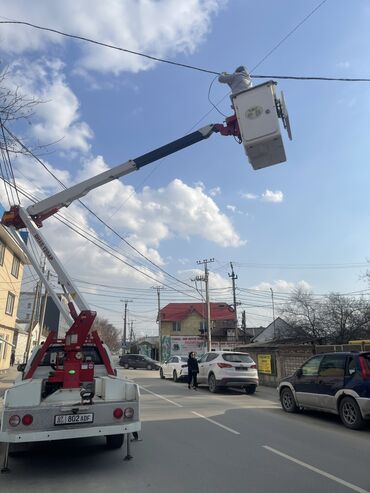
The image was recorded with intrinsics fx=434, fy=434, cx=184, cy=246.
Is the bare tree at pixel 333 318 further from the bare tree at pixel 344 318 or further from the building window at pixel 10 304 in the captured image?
the building window at pixel 10 304

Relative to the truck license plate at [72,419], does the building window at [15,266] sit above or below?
above

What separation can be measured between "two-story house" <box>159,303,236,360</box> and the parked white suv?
1698 inches

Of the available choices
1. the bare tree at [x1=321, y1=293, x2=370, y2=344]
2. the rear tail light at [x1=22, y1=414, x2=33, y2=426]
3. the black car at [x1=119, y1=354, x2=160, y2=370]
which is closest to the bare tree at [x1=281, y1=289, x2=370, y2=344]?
the bare tree at [x1=321, y1=293, x2=370, y2=344]

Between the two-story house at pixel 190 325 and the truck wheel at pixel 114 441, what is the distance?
53454mm

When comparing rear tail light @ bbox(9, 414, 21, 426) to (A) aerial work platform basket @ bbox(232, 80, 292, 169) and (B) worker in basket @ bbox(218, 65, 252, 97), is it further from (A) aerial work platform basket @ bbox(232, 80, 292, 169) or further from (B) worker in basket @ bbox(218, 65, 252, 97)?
(B) worker in basket @ bbox(218, 65, 252, 97)

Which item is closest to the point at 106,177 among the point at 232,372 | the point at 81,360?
the point at 81,360

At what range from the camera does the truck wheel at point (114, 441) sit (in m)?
6.89

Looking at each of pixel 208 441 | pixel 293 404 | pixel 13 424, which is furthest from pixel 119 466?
pixel 293 404

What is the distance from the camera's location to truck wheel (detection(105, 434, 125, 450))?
6891 mm

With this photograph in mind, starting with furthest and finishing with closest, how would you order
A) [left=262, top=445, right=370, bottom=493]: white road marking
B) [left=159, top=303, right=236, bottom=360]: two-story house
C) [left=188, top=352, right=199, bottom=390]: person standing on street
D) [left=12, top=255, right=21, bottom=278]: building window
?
1. [left=159, top=303, right=236, bottom=360]: two-story house
2. [left=12, top=255, right=21, bottom=278]: building window
3. [left=188, top=352, right=199, bottom=390]: person standing on street
4. [left=262, top=445, right=370, bottom=493]: white road marking

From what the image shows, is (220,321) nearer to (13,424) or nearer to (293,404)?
(293,404)

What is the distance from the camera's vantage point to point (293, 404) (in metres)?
11.6

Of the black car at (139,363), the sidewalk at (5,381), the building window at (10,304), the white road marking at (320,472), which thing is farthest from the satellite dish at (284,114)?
the black car at (139,363)

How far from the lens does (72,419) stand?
19.1ft
